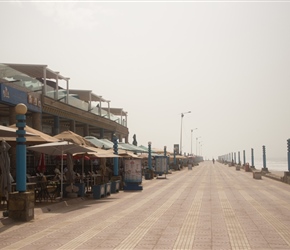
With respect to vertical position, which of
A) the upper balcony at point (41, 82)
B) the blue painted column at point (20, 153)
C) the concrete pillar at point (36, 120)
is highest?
the upper balcony at point (41, 82)

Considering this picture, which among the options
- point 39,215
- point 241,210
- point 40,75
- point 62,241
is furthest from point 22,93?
point 62,241

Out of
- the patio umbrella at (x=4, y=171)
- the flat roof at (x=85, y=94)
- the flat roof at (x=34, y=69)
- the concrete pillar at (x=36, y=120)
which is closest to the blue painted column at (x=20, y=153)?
the patio umbrella at (x=4, y=171)

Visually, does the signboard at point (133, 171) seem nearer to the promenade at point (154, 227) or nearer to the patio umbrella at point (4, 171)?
the promenade at point (154, 227)

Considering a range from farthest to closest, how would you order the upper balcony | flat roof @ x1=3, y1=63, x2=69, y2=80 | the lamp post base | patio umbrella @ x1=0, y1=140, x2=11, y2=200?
flat roof @ x1=3, y1=63, x2=69, y2=80 → the upper balcony → patio umbrella @ x1=0, y1=140, x2=11, y2=200 → the lamp post base

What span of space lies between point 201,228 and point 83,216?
4.24 m

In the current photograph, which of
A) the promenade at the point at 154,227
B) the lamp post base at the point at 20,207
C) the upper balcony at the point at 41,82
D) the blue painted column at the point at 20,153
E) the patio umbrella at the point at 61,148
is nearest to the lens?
the promenade at the point at 154,227

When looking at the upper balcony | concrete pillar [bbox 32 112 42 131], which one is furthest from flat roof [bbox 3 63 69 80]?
concrete pillar [bbox 32 112 42 131]

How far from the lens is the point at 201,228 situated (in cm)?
1045

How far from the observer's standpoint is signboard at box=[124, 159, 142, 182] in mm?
24562

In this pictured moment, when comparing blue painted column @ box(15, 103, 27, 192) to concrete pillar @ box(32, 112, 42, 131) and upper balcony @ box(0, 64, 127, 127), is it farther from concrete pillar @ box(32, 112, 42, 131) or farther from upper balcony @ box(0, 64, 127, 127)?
concrete pillar @ box(32, 112, 42, 131)

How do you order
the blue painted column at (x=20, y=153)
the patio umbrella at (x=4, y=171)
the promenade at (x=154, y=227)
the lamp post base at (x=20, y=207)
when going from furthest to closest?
the patio umbrella at (x=4, y=171) → the blue painted column at (x=20, y=153) → the lamp post base at (x=20, y=207) → the promenade at (x=154, y=227)

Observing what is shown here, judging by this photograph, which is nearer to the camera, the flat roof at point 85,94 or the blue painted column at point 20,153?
the blue painted column at point 20,153

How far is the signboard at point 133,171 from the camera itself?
2456 centimetres

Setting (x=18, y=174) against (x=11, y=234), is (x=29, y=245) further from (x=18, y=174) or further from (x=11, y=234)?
(x=18, y=174)
